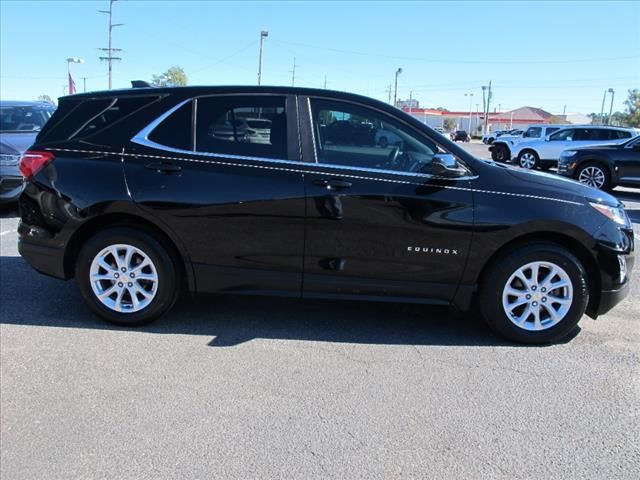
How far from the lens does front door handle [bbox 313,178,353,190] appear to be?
3859 millimetres

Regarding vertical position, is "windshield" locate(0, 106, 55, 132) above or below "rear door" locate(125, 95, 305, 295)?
above

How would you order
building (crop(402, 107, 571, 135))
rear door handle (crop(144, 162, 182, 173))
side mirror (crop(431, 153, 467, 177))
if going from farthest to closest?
building (crop(402, 107, 571, 135))
rear door handle (crop(144, 162, 182, 173))
side mirror (crop(431, 153, 467, 177))

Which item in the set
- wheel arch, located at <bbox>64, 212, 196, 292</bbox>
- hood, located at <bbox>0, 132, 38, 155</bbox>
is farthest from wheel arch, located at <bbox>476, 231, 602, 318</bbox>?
hood, located at <bbox>0, 132, 38, 155</bbox>

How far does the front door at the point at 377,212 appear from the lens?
3.86 meters

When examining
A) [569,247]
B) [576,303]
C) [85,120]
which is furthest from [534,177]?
[85,120]

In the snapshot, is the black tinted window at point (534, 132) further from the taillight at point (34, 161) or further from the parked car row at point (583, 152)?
the taillight at point (34, 161)

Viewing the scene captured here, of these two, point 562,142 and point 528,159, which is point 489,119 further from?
point 562,142

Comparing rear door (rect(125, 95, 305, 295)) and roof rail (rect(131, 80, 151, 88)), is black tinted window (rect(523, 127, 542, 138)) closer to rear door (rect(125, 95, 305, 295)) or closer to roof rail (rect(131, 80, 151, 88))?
roof rail (rect(131, 80, 151, 88))

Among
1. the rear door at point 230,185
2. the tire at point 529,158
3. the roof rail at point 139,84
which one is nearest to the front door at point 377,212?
the rear door at point 230,185

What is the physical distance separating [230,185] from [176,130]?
24.3 inches

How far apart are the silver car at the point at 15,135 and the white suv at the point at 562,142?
607 inches

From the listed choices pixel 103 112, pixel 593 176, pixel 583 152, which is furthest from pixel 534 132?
pixel 103 112

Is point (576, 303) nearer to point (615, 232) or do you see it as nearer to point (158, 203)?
point (615, 232)

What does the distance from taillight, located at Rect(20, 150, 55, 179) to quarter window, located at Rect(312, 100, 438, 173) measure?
208 cm
